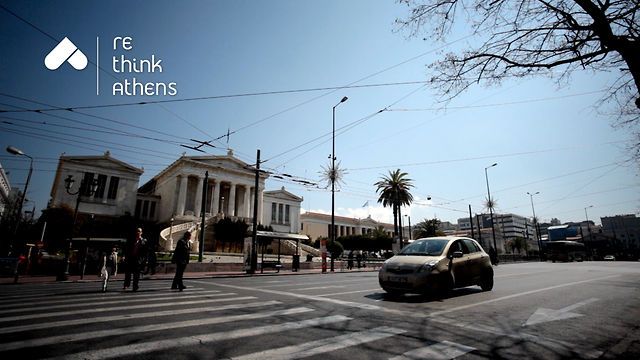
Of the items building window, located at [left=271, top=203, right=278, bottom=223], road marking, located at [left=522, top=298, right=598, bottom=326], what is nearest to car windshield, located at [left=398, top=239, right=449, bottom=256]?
road marking, located at [left=522, top=298, right=598, bottom=326]

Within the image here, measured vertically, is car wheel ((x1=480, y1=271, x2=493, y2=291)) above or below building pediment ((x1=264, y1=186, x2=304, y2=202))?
below

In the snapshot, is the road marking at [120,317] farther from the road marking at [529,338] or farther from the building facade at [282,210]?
the building facade at [282,210]

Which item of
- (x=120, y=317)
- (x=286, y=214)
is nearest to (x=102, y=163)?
(x=286, y=214)

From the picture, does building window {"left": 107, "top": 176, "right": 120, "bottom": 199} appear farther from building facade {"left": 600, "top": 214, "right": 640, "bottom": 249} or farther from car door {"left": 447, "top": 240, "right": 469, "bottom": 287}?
building facade {"left": 600, "top": 214, "right": 640, "bottom": 249}

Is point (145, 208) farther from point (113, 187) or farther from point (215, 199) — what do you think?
point (215, 199)

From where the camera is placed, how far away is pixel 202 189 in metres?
56.8

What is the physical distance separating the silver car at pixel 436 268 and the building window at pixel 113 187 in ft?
199

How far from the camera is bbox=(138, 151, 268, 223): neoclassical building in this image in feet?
180

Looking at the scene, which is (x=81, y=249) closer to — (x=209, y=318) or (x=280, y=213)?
(x=209, y=318)

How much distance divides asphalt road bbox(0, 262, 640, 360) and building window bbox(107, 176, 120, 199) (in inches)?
2226

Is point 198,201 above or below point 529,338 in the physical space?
above

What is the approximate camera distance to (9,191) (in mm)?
86000

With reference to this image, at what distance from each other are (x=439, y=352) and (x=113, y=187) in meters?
64.3

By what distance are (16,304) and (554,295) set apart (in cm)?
1289
